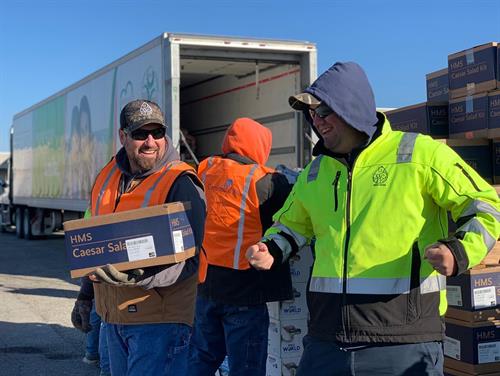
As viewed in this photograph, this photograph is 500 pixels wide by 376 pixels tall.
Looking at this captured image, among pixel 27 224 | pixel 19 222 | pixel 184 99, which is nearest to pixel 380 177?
pixel 184 99

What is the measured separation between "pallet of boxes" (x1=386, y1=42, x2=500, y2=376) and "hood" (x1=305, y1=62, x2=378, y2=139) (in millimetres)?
1573

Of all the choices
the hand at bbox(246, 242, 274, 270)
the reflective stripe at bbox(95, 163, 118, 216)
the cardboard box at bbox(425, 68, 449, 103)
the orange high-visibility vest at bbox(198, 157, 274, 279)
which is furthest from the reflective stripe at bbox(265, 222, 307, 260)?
the cardboard box at bbox(425, 68, 449, 103)

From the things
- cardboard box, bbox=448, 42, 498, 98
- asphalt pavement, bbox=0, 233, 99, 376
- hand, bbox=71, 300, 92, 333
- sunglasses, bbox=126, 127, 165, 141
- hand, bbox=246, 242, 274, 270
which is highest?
cardboard box, bbox=448, 42, 498, 98

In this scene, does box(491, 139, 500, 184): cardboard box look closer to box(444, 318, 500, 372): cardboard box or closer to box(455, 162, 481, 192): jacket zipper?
box(444, 318, 500, 372): cardboard box

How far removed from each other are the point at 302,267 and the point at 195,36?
16.7ft

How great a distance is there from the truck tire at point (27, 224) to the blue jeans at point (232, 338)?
17453mm

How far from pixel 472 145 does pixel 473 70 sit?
56cm

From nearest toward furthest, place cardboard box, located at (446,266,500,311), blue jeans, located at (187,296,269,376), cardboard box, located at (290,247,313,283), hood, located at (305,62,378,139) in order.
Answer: hood, located at (305,62,378,139), cardboard box, located at (446,266,500,311), blue jeans, located at (187,296,269,376), cardboard box, located at (290,247,313,283)

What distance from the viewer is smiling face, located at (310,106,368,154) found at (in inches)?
101

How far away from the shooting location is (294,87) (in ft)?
30.5

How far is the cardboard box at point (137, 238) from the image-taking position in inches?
115

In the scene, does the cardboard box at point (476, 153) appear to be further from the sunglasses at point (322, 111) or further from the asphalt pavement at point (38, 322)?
the asphalt pavement at point (38, 322)

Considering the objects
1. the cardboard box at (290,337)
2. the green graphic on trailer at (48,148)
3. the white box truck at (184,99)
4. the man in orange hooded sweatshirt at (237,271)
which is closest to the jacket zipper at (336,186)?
the man in orange hooded sweatshirt at (237,271)

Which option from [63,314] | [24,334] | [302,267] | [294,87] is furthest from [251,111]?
[302,267]
